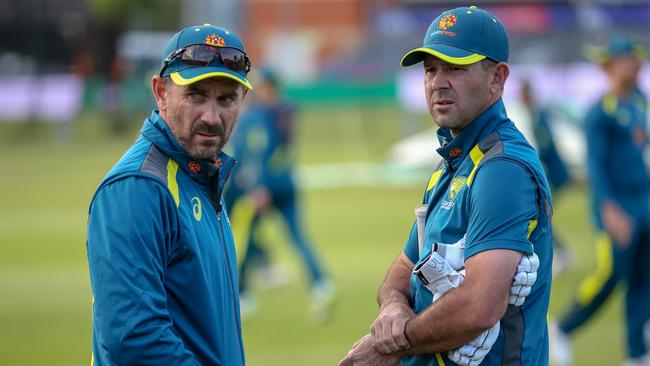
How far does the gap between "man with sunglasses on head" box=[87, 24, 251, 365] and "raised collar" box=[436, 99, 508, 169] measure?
943 mm

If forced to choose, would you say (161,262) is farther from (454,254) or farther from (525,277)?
(525,277)

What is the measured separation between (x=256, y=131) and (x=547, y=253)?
8102 millimetres

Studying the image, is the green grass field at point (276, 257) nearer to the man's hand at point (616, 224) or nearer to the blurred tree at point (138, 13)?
the man's hand at point (616, 224)

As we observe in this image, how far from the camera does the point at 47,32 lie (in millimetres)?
46656

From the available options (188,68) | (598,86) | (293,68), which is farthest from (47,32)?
(188,68)

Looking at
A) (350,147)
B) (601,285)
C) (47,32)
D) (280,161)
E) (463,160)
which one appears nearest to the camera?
(463,160)

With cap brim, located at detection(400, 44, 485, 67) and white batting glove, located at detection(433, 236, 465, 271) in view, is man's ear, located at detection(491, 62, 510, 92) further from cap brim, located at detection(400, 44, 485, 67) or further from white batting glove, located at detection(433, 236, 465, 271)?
white batting glove, located at detection(433, 236, 465, 271)

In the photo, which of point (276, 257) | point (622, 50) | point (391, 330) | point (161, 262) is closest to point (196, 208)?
point (161, 262)

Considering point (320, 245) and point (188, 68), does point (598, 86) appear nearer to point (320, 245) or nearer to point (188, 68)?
point (320, 245)

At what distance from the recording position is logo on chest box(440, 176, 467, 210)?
4.00 meters

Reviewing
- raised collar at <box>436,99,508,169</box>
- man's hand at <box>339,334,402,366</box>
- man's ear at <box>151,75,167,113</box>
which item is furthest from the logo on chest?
man's ear at <box>151,75,167,113</box>

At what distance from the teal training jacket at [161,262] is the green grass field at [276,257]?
5.11 meters

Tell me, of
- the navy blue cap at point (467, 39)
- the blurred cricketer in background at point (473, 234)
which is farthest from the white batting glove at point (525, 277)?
the navy blue cap at point (467, 39)

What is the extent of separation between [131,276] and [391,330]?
1.15 m
